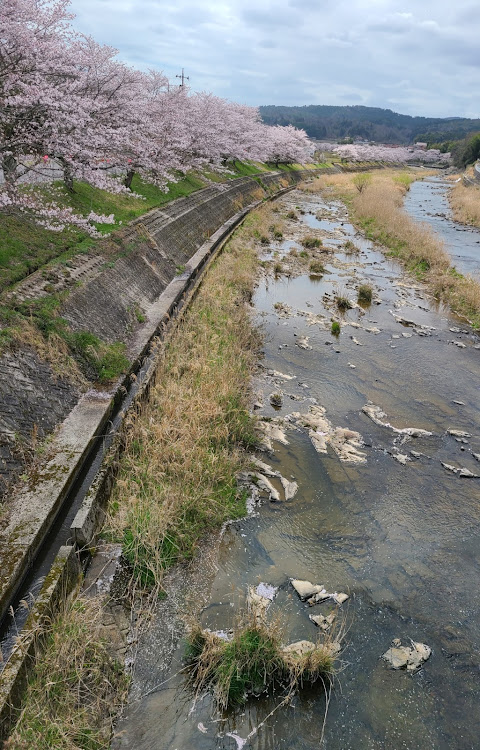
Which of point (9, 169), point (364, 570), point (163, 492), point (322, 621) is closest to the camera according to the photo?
point (322, 621)

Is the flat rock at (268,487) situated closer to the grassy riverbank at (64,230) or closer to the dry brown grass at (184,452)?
the dry brown grass at (184,452)

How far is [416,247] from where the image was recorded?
27969 mm

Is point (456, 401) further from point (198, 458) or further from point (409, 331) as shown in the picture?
point (198, 458)

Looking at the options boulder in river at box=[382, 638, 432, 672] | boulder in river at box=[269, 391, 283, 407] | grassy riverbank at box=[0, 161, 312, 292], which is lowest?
boulder in river at box=[382, 638, 432, 672]

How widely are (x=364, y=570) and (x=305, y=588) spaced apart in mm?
1146

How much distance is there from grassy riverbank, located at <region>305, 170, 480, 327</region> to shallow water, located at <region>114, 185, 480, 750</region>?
680 centimetres

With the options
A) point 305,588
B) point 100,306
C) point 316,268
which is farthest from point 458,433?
point 316,268

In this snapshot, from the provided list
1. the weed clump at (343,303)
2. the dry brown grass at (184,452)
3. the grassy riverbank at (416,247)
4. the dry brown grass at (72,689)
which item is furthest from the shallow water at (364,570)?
the grassy riverbank at (416,247)

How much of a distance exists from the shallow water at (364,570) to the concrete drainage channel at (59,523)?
1384 millimetres

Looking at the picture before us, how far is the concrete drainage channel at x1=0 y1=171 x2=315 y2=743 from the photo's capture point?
5023 millimetres

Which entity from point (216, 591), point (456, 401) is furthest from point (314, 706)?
point (456, 401)

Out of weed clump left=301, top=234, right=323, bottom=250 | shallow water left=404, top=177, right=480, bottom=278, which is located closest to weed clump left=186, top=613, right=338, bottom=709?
shallow water left=404, top=177, right=480, bottom=278

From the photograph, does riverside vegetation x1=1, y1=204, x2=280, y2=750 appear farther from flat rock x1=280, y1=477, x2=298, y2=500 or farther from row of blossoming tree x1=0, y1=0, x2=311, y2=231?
row of blossoming tree x1=0, y1=0, x2=311, y2=231

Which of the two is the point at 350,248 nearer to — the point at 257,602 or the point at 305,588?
the point at 305,588
